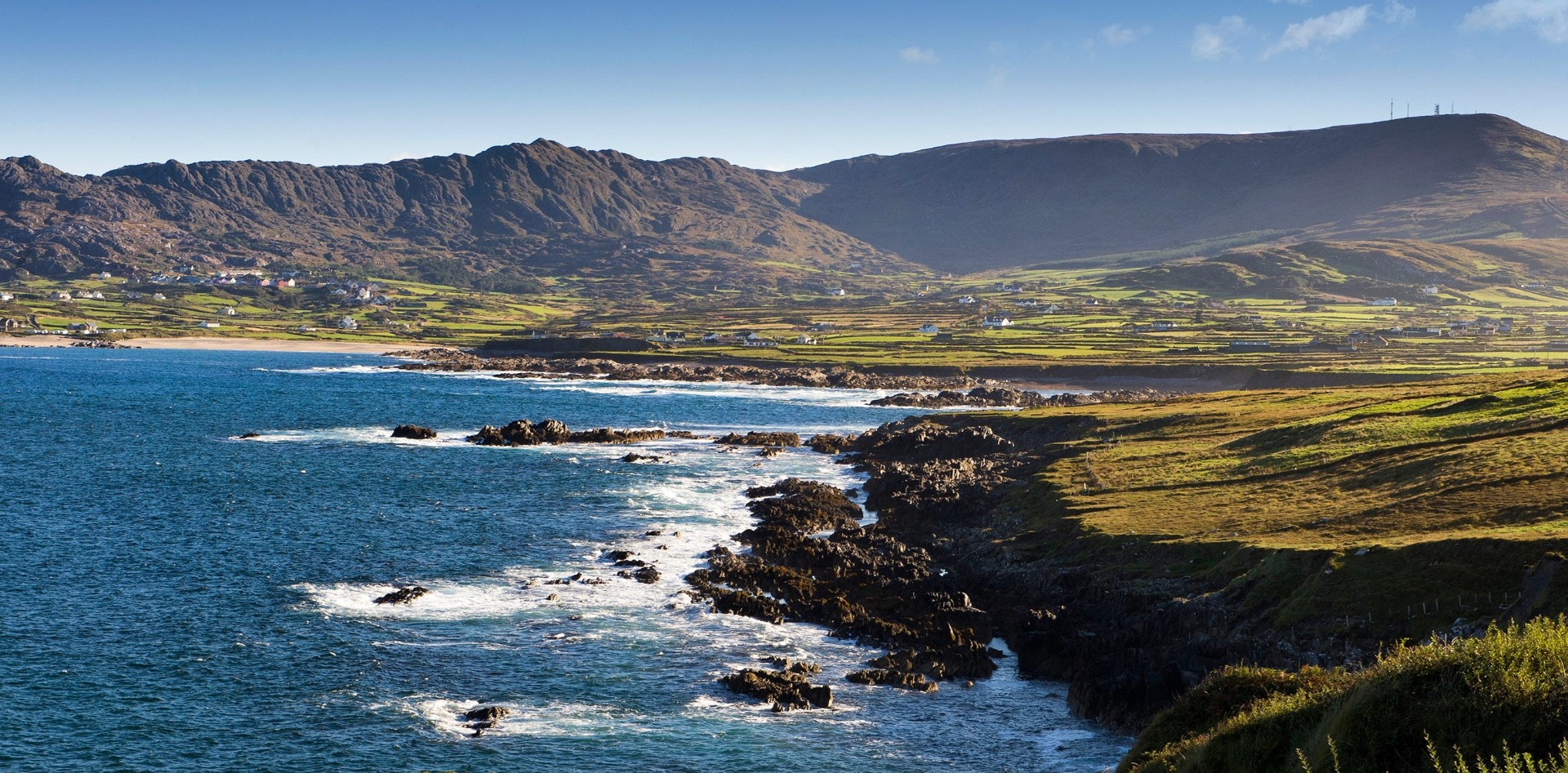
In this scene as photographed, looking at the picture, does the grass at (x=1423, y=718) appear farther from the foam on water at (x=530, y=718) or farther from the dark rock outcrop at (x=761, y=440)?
the dark rock outcrop at (x=761, y=440)

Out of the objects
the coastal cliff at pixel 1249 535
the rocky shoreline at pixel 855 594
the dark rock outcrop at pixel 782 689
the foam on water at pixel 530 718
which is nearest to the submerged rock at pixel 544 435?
the coastal cliff at pixel 1249 535

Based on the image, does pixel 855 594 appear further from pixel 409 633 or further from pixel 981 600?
pixel 409 633

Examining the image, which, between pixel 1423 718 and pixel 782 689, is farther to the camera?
pixel 782 689

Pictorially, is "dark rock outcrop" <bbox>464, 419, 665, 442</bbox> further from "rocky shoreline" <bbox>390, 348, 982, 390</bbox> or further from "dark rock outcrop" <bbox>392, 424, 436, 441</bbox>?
"rocky shoreline" <bbox>390, 348, 982, 390</bbox>

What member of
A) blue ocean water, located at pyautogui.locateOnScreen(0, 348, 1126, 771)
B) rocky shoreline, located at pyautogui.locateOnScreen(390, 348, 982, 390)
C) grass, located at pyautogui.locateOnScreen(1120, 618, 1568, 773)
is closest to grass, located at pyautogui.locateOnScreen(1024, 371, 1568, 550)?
blue ocean water, located at pyautogui.locateOnScreen(0, 348, 1126, 771)

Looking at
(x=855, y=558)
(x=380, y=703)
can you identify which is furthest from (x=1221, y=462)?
(x=380, y=703)

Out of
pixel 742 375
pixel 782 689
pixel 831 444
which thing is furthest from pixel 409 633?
pixel 742 375
